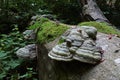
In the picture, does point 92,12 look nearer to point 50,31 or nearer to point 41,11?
point 41,11

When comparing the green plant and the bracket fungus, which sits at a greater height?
the bracket fungus

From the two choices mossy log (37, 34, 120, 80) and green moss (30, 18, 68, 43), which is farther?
green moss (30, 18, 68, 43)

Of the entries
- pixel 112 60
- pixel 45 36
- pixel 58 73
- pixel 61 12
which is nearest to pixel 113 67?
pixel 112 60

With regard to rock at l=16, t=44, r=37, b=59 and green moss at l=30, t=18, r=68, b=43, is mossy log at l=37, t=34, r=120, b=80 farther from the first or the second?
rock at l=16, t=44, r=37, b=59

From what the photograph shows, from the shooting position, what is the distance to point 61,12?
6738mm

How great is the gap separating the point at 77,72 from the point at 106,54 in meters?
0.36

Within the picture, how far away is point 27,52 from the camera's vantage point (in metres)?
3.80

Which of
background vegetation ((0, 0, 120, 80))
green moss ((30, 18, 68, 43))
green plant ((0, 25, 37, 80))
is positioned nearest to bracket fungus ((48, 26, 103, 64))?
green moss ((30, 18, 68, 43))

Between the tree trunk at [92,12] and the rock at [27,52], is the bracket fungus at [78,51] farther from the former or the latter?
the tree trunk at [92,12]

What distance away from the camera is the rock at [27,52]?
3766 mm

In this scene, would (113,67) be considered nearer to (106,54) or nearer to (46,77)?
(106,54)

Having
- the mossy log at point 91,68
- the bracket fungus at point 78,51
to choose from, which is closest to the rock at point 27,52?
the mossy log at point 91,68

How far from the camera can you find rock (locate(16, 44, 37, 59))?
3766 mm

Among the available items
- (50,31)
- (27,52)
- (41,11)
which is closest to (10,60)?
(27,52)
